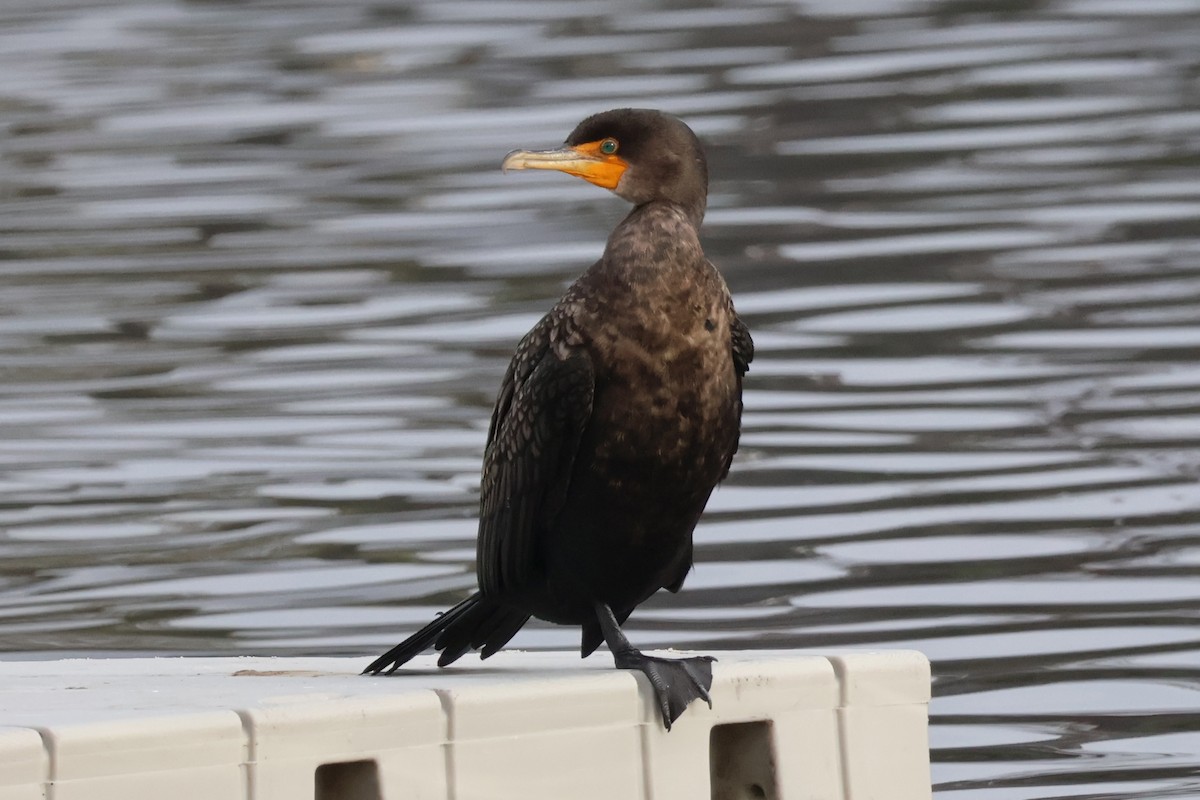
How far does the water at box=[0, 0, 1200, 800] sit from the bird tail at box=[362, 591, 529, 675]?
922 mm

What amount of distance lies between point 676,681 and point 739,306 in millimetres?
5530

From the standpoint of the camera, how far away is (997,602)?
224 inches

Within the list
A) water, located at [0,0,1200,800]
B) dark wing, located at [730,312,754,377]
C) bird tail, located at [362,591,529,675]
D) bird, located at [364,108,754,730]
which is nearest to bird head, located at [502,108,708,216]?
bird, located at [364,108,754,730]

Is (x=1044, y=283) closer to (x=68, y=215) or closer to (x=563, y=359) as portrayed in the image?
(x=68, y=215)

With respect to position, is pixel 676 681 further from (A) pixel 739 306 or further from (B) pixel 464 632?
(A) pixel 739 306

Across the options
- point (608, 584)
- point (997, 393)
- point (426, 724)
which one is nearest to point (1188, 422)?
point (997, 393)

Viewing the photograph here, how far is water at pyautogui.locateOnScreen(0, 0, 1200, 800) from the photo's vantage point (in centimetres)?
565

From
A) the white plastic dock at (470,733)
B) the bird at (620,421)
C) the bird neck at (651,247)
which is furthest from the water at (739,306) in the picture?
the bird neck at (651,247)

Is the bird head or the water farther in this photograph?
the water

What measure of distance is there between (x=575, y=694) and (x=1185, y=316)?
5517 mm

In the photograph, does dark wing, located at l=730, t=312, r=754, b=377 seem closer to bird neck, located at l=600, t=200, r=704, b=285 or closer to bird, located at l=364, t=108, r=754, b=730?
bird, located at l=364, t=108, r=754, b=730

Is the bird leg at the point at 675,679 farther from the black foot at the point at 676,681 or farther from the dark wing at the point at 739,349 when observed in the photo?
the dark wing at the point at 739,349

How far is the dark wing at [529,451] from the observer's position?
368cm

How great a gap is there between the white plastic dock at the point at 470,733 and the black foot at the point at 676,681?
28 millimetres
